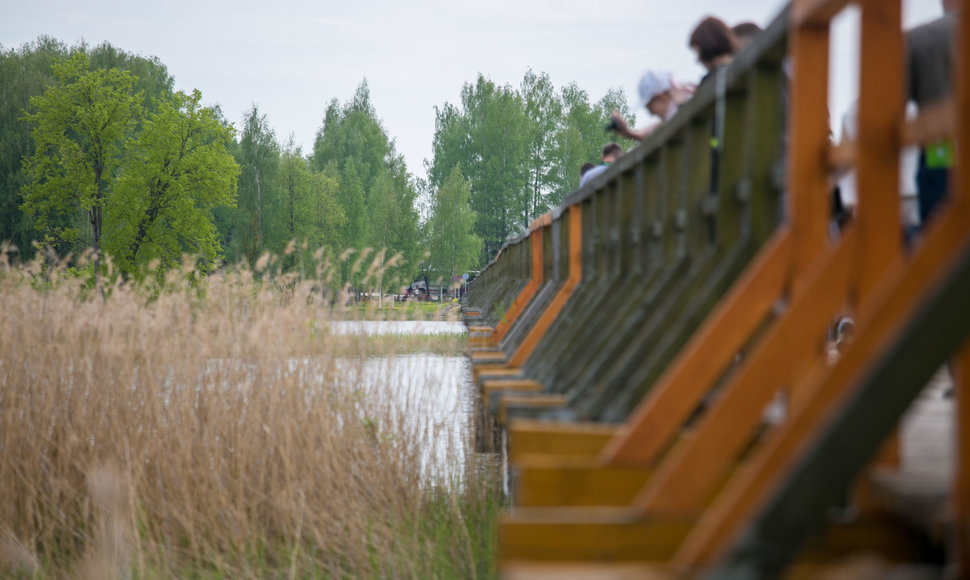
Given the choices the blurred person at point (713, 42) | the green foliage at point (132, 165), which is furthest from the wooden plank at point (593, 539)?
the green foliage at point (132, 165)

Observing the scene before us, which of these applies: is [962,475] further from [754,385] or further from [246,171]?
[246,171]

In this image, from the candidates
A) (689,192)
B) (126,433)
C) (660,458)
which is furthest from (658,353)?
(126,433)

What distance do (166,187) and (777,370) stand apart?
35465 mm

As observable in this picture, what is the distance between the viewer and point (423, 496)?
21.7 ft

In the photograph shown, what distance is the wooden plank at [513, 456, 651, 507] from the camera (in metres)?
1.97

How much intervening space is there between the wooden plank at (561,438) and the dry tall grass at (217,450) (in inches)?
143

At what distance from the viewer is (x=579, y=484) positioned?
198 cm

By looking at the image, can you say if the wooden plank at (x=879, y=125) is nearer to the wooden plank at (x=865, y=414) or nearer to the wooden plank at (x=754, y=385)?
the wooden plank at (x=754, y=385)

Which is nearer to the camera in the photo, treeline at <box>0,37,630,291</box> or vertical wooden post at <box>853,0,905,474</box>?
vertical wooden post at <box>853,0,905,474</box>

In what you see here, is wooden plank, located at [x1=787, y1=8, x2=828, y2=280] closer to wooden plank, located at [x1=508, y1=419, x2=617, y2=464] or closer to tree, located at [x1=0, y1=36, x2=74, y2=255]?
wooden plank, located at [x1=508, y1=419, x2=617, y2=464]

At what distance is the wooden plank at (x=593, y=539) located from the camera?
1.71 metres

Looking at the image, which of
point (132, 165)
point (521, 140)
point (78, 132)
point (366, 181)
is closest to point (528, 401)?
point (132, 165)

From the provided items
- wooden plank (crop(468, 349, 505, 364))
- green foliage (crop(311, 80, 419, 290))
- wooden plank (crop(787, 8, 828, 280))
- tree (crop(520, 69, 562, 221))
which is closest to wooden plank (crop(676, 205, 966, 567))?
wooden plank (crop(787, 8, 828, 280))

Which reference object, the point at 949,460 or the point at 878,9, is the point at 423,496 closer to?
the point at 949,460
